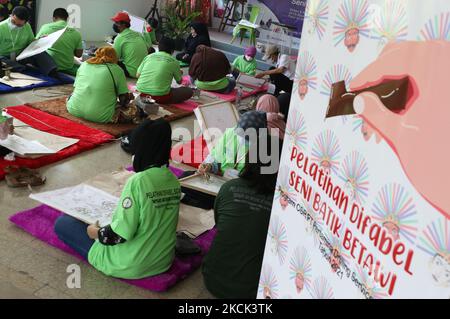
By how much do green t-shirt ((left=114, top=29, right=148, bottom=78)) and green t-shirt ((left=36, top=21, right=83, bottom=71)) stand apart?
592mm

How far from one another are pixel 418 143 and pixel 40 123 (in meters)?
4.46

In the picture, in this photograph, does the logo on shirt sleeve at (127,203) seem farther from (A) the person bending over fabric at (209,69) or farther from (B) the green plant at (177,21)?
(B) the green plant at (177,21)

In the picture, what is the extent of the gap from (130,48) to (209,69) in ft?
3.90

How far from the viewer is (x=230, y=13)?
1189cm

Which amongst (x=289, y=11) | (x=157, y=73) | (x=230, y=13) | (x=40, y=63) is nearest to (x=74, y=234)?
(x=157, y=73)

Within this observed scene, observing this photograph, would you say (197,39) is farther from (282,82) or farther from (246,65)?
(282,82)

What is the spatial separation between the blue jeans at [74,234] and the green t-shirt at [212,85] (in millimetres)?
4682

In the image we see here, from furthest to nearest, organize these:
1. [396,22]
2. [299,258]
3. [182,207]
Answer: [182,207]
[299,258]
[396,22]

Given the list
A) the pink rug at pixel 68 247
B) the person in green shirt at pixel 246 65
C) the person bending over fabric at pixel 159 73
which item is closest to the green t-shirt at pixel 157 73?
the person bending over fabric at pixel 159 73

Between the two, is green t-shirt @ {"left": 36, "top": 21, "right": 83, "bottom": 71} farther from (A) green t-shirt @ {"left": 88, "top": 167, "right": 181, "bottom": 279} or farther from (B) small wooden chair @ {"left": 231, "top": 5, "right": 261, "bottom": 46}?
(A) green t-shirt @ {"left": 88, "top": 167, "right": 181, "bottom": 279}

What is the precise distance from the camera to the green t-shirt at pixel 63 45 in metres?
6.73

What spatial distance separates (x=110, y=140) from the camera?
4.98 metres
